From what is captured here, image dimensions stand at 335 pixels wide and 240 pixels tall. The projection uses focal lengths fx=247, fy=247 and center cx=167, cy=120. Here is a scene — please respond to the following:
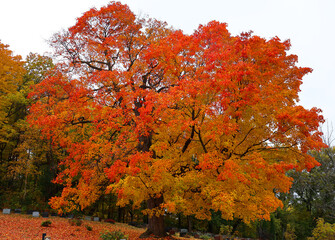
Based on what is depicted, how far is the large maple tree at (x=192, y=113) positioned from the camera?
10633 mm

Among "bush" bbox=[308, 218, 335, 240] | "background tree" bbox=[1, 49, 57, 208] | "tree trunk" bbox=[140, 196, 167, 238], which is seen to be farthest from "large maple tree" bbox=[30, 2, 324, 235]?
"bush" bbox=[308, 218, 335, 240]

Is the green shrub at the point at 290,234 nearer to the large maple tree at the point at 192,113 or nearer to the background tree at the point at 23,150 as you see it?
the large maple tree at the point at 192,113

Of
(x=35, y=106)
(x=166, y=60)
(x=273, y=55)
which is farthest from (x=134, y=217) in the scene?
(x=273, y=55)

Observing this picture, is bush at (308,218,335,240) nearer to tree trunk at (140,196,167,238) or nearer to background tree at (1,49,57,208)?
tree trunk at (140,196,167,238)

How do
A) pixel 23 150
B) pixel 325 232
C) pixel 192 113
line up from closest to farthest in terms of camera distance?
pixel 192 113 → pixel 325 232 → pixel 23 150

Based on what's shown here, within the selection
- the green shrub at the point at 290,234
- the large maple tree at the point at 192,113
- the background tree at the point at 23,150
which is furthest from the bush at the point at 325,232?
the background tree at the point at 23,150

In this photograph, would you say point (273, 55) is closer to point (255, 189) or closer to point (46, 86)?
point (255, 189)

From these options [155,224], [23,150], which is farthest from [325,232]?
[23,150]

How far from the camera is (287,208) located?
3778 centimetres

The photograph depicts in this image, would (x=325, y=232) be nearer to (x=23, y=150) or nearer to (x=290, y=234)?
(x=290, y=234)

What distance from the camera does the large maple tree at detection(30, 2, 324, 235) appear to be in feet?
34.9

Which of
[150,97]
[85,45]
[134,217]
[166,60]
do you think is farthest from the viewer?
[134,217]

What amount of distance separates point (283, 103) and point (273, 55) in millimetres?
2254

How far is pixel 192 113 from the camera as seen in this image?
11.7m
